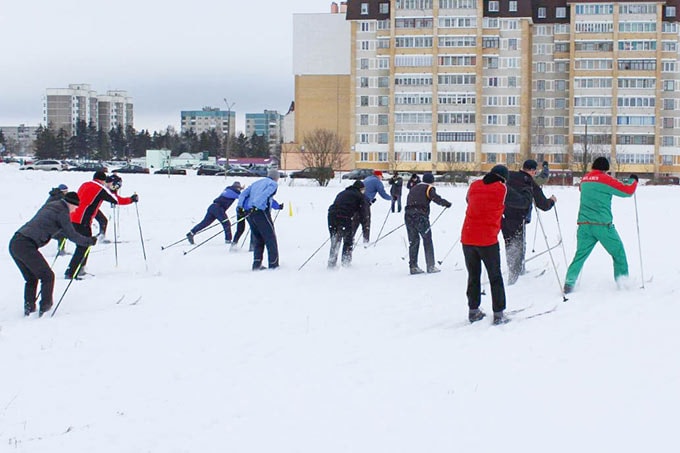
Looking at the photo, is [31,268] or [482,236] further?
[31,268]

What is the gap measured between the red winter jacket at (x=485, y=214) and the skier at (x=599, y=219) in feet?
4.46

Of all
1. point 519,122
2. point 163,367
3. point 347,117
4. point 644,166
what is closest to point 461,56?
point 519,122

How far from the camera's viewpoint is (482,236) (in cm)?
820

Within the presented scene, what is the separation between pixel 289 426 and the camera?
5383mm

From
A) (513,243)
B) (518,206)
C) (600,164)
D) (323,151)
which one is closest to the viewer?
(600,164)

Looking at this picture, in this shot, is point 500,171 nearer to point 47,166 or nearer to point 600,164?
point 600,164

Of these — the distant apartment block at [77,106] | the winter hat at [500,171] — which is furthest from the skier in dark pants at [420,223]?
the distant apartment block at [77,106]

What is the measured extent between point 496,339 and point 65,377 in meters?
3.80

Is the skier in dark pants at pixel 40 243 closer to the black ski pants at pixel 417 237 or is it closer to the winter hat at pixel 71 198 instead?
the winter hat at pixel 71 198

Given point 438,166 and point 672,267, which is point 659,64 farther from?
point 672,267

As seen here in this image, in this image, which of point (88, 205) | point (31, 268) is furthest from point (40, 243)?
point (88, 205)

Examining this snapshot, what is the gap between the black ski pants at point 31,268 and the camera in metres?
9.37

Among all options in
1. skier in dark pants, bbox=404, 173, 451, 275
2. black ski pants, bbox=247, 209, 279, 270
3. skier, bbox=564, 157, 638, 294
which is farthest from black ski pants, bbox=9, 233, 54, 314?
skier, bbox=564, 157, 638, 294

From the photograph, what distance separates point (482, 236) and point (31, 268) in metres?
5.24
